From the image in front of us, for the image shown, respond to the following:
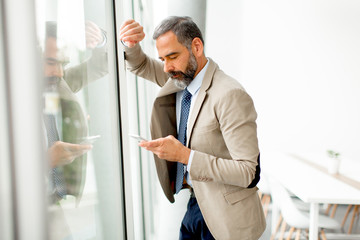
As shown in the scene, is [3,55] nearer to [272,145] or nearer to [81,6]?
[81,6]

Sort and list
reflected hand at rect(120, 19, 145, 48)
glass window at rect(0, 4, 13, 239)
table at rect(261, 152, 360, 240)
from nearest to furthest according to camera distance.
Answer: glass window at rect(0, 4, 13, 239) < reflected hand at rect(120, 19, 145, 48) < table at rect(261, 152, 360, 240)

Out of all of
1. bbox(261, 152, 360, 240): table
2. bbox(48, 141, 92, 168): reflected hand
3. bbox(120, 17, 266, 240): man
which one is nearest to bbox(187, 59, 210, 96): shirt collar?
bbox(120, 17, 266, 240): man

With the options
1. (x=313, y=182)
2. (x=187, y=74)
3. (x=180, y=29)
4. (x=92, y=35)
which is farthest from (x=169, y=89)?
(x=313, y=182)

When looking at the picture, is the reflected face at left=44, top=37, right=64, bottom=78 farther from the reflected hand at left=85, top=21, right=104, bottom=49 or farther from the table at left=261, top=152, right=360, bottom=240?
the table at left=261, top=152, right=360, bottom=240

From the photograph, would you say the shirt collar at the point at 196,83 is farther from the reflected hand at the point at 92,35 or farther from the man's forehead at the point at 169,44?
the reflected hand at the point at 92,35

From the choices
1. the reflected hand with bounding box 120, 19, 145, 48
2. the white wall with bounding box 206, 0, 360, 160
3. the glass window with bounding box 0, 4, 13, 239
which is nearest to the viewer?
the glass window with bounding box 0, 4, 13, 239

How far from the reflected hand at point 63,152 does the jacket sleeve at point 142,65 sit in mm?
723

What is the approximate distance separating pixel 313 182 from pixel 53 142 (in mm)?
2402

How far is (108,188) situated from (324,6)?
169 inches

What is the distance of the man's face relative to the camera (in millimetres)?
1195

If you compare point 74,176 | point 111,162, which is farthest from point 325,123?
point 74,176

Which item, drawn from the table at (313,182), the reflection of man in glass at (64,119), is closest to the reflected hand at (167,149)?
the reflection of man in glass at (64,119)

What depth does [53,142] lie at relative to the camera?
0.50 metres

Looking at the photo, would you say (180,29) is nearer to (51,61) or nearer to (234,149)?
(234,149)
